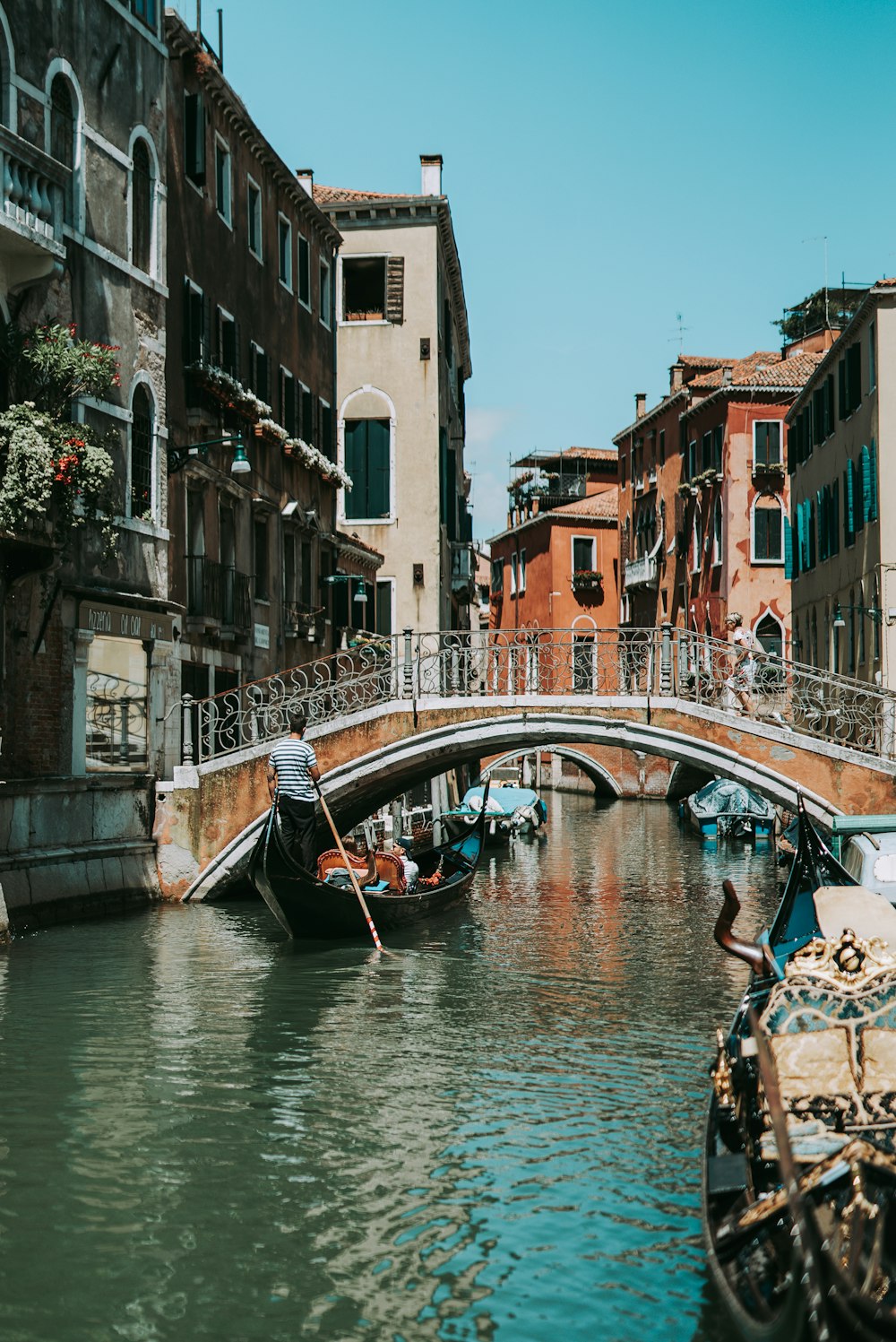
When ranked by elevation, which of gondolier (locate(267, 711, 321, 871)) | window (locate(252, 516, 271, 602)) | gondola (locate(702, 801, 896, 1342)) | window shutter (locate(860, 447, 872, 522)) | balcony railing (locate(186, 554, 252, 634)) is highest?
window shutter (locate(860, 447, 872, 522))

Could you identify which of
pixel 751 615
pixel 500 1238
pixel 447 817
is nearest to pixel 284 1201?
pixel 500 1238

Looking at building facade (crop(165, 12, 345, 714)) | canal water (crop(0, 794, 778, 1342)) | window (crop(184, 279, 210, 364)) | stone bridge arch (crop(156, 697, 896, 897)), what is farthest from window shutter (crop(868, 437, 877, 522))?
canal water (crop(0, 794, 778, 1342))

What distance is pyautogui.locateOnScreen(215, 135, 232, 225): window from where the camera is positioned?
17656 millimetres

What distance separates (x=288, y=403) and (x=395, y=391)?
5342 millimetres

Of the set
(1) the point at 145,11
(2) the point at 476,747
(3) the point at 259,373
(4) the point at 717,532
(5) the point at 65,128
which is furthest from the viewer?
(4) the point at 717,532

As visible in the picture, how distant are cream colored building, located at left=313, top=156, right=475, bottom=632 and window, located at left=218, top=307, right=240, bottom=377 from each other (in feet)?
24.5

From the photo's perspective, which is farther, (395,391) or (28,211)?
(395,391)

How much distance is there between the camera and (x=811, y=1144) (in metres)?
5.14

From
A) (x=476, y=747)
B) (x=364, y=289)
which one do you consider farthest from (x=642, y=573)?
(x=476, y=747)

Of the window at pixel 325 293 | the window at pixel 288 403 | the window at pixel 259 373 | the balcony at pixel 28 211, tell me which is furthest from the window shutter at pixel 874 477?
the balcony at pixel 28 211

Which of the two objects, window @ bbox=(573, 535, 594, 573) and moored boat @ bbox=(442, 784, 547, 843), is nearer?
moored boat @ bbox=(442, 784, 547, 843)

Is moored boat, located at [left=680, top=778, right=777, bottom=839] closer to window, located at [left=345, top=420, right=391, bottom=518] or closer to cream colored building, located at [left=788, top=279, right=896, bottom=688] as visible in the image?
cream colored building, located at [left=788, top=279, right=896, bottom=688]

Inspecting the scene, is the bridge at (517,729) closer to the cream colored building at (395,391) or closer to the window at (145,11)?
the window at (145,11)

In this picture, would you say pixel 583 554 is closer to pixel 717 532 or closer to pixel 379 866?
pixel 717 532
